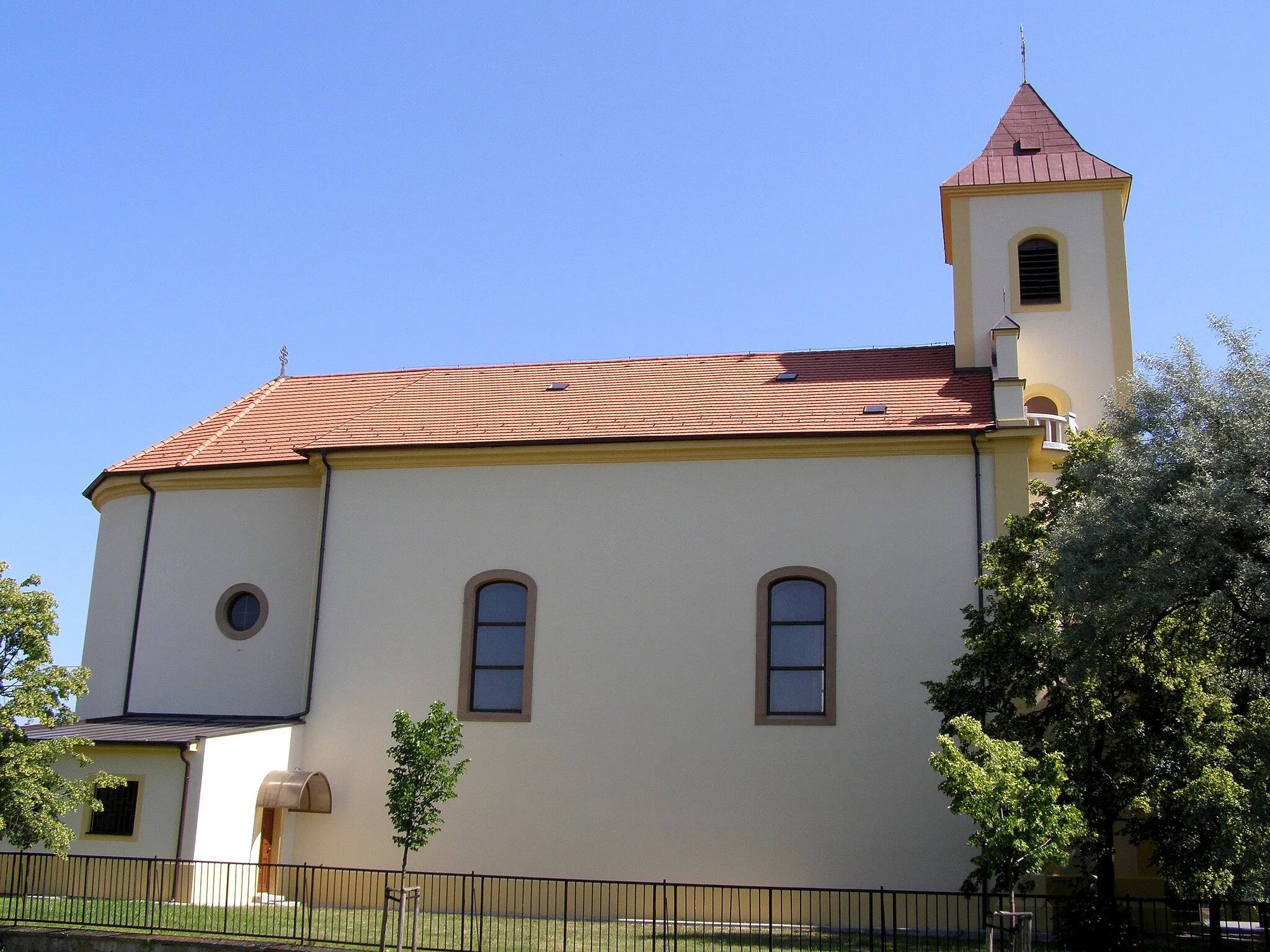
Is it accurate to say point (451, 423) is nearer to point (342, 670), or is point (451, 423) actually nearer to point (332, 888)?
point (342, 670)

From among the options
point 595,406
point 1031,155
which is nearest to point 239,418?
point 595,406

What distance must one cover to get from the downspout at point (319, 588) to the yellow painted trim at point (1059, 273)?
14.5 meters

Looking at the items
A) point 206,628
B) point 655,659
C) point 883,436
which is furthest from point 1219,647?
point 206,628

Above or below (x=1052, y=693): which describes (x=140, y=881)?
below

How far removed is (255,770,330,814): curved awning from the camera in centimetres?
2095

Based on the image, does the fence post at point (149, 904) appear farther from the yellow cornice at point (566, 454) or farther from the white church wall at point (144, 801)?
the yellow cornice at point (566, 454)

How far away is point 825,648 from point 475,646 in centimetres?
628

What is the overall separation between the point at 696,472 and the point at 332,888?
933cm

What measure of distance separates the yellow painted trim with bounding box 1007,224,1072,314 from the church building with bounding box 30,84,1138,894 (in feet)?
0.28

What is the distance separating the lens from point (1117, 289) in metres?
25.5

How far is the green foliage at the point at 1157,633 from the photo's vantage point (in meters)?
15.2

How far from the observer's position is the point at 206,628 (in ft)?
79.2

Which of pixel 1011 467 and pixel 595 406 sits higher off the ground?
pixel 595 406

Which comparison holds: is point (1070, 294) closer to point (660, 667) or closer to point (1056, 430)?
point (1056, 430)
